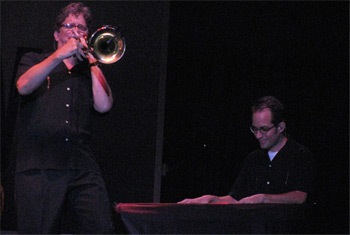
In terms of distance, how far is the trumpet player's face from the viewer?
2.57m

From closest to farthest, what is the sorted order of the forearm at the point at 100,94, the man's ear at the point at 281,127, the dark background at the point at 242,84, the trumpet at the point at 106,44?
1. the forearm at the point at 100,94
2. the trumpet at the point at 106,44
3. the man's ear at the point at 281,127
4. the dark background at the point at 242,84

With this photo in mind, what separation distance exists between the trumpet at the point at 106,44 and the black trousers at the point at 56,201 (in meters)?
0.80

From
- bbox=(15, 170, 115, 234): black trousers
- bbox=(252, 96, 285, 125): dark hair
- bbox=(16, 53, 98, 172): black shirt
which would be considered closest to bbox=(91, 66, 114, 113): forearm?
bbox=(16, 53, 98, 172): black shirt

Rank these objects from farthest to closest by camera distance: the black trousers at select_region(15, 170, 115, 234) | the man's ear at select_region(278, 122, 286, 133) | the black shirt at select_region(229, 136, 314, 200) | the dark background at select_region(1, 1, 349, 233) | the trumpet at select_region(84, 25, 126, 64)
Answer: the dark background at select_region(1, 1, 349, 233) → the man's ear at select_region(278, 122, 286, 133) → the black shirt at select_region(229, 136, 314, 200) → the trumpet at select_region(84, 25, 126, 64) → the black trousers at select_region(15, 170, 115, 234)

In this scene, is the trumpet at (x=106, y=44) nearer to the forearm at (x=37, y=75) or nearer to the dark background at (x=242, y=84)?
the forearm at (x=37, y=75)

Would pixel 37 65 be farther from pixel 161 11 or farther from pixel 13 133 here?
pixel 161 11

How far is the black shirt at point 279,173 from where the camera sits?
2814mm

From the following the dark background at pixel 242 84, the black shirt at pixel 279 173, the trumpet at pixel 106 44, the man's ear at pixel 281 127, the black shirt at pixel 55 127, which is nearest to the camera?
the black shirt at pixel 55 127

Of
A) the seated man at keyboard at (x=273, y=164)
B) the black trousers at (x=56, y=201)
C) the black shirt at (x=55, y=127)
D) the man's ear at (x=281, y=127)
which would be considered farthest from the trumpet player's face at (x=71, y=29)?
the man's ear at (x=281, y=127)

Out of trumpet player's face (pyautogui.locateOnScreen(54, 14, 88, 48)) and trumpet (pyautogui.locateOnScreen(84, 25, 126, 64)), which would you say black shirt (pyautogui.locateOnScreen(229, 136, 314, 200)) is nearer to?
trumpet (pyautogui.locateOnScreen(84, 25, 126, 64))

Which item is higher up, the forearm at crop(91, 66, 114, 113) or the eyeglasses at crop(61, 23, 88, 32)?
the eyeglasses at crop(61, 23, 88, 32)

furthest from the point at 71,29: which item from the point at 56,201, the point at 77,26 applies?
the point at 56,201

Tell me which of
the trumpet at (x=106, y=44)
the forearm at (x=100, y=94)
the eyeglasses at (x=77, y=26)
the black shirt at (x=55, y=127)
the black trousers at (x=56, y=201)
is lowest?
the black trousers at (x=56, y=201)

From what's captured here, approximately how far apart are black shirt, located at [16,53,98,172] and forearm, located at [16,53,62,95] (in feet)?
0.13
